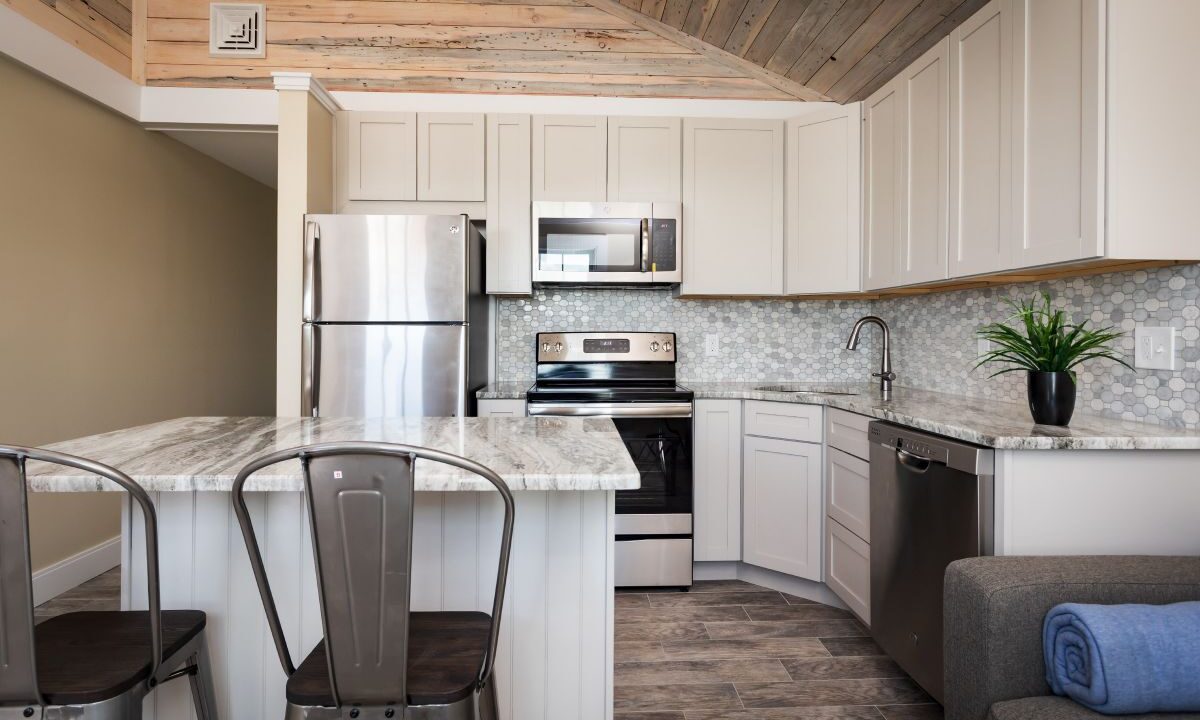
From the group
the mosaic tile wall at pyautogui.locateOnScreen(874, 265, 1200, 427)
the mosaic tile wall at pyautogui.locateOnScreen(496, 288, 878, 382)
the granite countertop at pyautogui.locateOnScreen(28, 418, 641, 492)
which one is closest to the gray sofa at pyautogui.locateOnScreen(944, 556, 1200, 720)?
the mosaic tile wall at pyautogui.locateOnScreen(874, 265, 1200, 427)

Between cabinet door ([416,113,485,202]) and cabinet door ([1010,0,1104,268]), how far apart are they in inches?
91.7

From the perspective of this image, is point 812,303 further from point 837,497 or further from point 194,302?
point 194,302

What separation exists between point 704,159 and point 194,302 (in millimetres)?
3262

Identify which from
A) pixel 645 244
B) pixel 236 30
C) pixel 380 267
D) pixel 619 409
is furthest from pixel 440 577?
pixel 236 30

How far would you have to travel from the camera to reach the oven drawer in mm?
2988

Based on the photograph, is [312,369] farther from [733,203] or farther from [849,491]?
[849,491]

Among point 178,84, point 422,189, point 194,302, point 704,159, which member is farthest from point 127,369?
point 704,159

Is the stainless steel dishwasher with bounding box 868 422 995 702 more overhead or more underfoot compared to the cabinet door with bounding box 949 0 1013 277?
more underfoot

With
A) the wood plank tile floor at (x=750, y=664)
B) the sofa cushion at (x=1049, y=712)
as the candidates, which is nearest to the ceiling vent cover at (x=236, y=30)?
the wood plank tile floor at (x=750, y=664)

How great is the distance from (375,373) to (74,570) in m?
1.75

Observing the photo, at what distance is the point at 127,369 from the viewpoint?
3.44 m

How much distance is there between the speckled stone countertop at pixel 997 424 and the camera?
162 cm

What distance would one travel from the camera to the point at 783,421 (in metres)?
2.98

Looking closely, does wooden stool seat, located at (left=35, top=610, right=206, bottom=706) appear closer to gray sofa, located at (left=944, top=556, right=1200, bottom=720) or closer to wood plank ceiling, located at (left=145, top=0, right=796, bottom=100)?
gray sofa, located at (left=944, top=556, right=1200, bottom=720)
